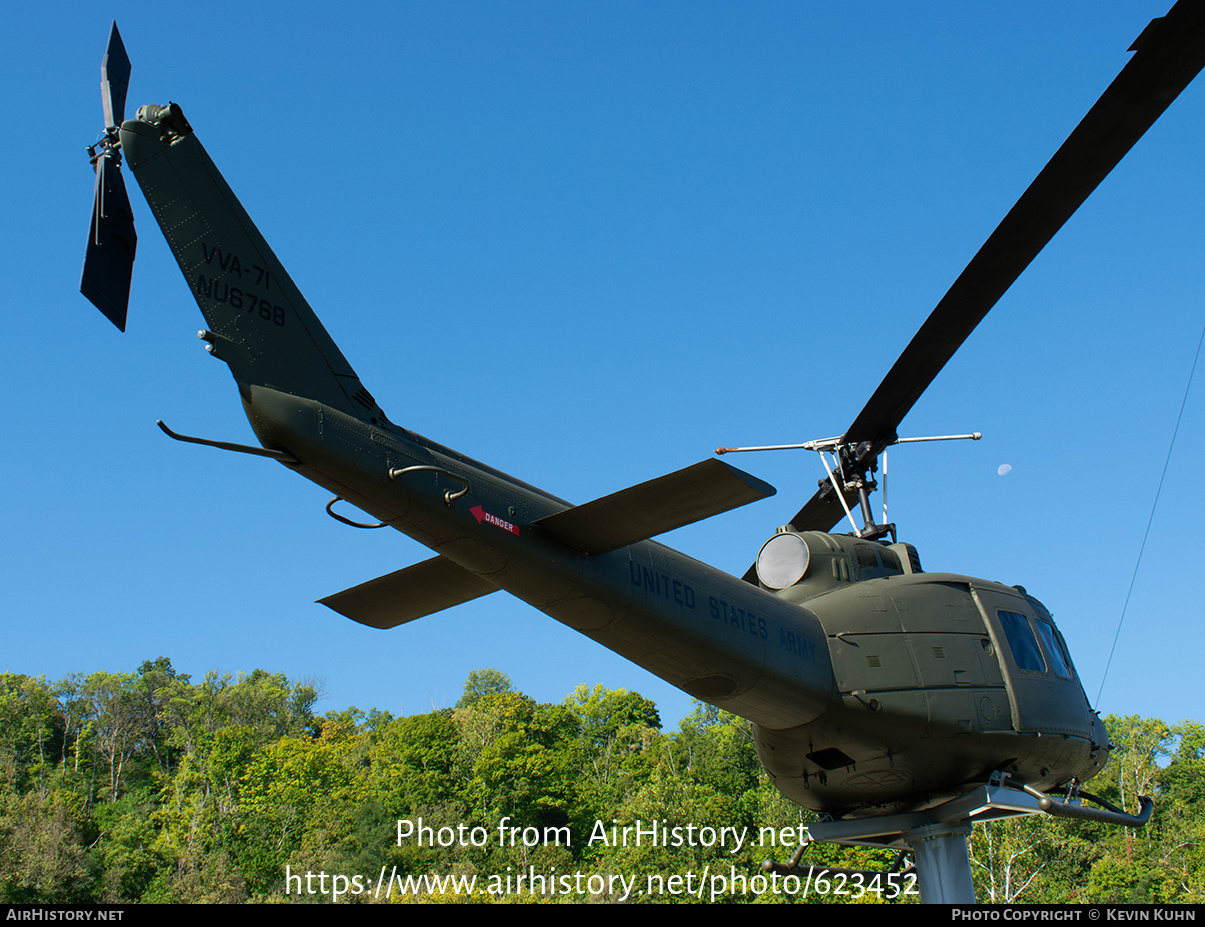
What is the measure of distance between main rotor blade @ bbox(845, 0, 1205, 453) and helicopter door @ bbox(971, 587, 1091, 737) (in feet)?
8.72

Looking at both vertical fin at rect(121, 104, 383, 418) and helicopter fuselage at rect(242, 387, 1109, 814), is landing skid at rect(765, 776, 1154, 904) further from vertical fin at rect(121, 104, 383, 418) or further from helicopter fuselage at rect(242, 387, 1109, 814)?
vertical fin at rect(121, 104, 383, 418)

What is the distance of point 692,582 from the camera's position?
868 cm

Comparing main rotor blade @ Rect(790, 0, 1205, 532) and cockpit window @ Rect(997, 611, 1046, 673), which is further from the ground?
main rotor blade @ Rect(790, 0, 1205, 532)

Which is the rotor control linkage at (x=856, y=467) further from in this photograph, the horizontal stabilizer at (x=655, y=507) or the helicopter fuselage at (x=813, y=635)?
the horizontal stabilizer at (x=655, y=507)

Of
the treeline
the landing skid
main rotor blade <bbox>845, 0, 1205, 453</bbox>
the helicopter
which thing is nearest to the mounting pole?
the landing skid

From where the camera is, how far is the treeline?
47906mm

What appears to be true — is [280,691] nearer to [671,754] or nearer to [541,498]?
[671,754]

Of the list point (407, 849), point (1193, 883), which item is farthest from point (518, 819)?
point (1193, 883)

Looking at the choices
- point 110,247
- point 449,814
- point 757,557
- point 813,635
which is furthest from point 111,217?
point 449,814

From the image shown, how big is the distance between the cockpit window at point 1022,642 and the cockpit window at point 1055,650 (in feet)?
0.82

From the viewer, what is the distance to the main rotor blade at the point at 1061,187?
7.60m

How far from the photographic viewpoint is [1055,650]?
10.9 metres

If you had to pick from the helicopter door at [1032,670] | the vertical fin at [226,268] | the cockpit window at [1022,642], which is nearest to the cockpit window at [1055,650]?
the helicopter door at [1032,670]
